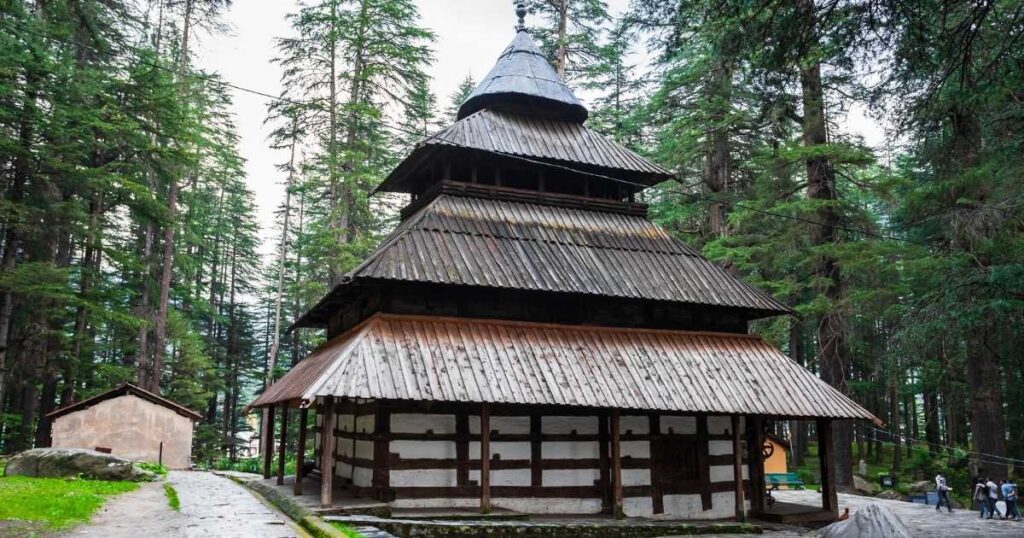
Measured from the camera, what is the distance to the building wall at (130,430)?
1025 inches

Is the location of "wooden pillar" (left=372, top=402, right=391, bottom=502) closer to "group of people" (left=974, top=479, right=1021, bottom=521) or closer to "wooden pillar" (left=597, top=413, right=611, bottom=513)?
"wooden pillar" (left=597, top=413, right=611, bottom=513)

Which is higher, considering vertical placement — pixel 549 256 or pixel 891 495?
pixel 549 256

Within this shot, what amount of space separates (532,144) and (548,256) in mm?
3936

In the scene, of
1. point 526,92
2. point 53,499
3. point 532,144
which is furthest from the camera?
point 526,92

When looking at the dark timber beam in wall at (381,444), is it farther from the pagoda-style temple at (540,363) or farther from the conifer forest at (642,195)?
the conifer forest at (642,195)

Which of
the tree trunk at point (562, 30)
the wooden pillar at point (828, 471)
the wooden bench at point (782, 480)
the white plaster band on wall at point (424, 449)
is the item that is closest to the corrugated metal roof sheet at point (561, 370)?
the wooden pillar at point (828, 471)

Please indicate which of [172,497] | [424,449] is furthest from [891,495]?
[172,497]

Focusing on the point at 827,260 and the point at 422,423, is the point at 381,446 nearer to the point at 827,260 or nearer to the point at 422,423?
the point at 422,423

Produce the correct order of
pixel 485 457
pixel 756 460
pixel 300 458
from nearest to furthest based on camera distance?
1. pixel 485 457
2. pixel 300 458
3. pixel 756 460

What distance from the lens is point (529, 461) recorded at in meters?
15.0

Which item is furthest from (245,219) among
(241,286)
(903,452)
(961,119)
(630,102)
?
(903,452)

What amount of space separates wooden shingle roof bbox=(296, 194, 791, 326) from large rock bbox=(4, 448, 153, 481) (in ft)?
21.4

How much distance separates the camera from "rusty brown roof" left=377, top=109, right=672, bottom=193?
703 inches

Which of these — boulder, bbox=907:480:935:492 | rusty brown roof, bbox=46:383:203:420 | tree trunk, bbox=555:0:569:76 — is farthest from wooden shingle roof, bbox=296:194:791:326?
boulder, bbox=907:480:935:492
